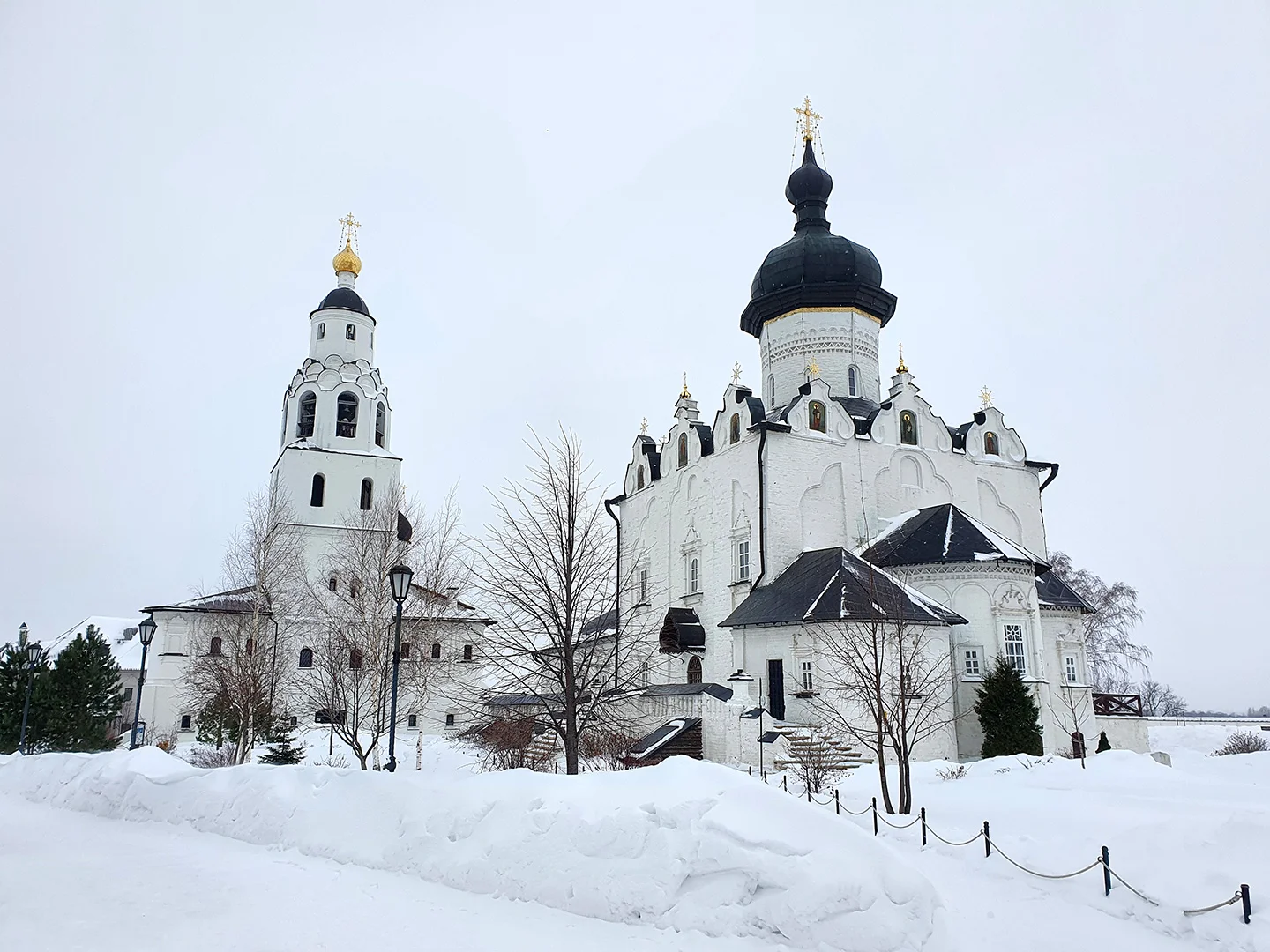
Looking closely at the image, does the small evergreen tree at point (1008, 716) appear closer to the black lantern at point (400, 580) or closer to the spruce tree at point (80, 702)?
the black lantern at point (400, 580)

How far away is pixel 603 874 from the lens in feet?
26.3

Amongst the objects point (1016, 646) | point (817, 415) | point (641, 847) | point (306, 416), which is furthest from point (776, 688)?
point (306, 416)

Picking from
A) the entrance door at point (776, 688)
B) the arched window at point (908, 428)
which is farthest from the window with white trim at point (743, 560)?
the arched window at point (908, 428)

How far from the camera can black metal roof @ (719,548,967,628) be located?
22.2 metres

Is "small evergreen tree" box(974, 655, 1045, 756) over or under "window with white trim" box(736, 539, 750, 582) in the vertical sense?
under

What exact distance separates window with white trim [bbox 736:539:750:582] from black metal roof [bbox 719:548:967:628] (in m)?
1.36

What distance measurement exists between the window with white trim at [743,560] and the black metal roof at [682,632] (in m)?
2.66

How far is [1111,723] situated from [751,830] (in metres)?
23.3

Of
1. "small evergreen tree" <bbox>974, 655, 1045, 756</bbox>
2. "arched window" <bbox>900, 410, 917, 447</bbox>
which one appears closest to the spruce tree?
"small evergreen tree" <bbox>974, 655, 1045, 756</bbox>

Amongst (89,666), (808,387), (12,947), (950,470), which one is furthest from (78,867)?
(950,470)

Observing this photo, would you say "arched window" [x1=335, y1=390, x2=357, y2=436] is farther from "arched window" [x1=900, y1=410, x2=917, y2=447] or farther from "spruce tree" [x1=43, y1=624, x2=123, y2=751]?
"arched window" [x1=900, y1=410, x2=917, y2=447]

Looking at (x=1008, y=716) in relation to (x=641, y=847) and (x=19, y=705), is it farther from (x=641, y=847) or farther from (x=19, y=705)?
(x=19, y=705)

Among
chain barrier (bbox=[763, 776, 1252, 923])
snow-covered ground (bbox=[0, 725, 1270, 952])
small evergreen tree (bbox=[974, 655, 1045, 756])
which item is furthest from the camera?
small evergreen tree (bbox=[974, 655, 1045, 756])

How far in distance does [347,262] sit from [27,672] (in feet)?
78.1
